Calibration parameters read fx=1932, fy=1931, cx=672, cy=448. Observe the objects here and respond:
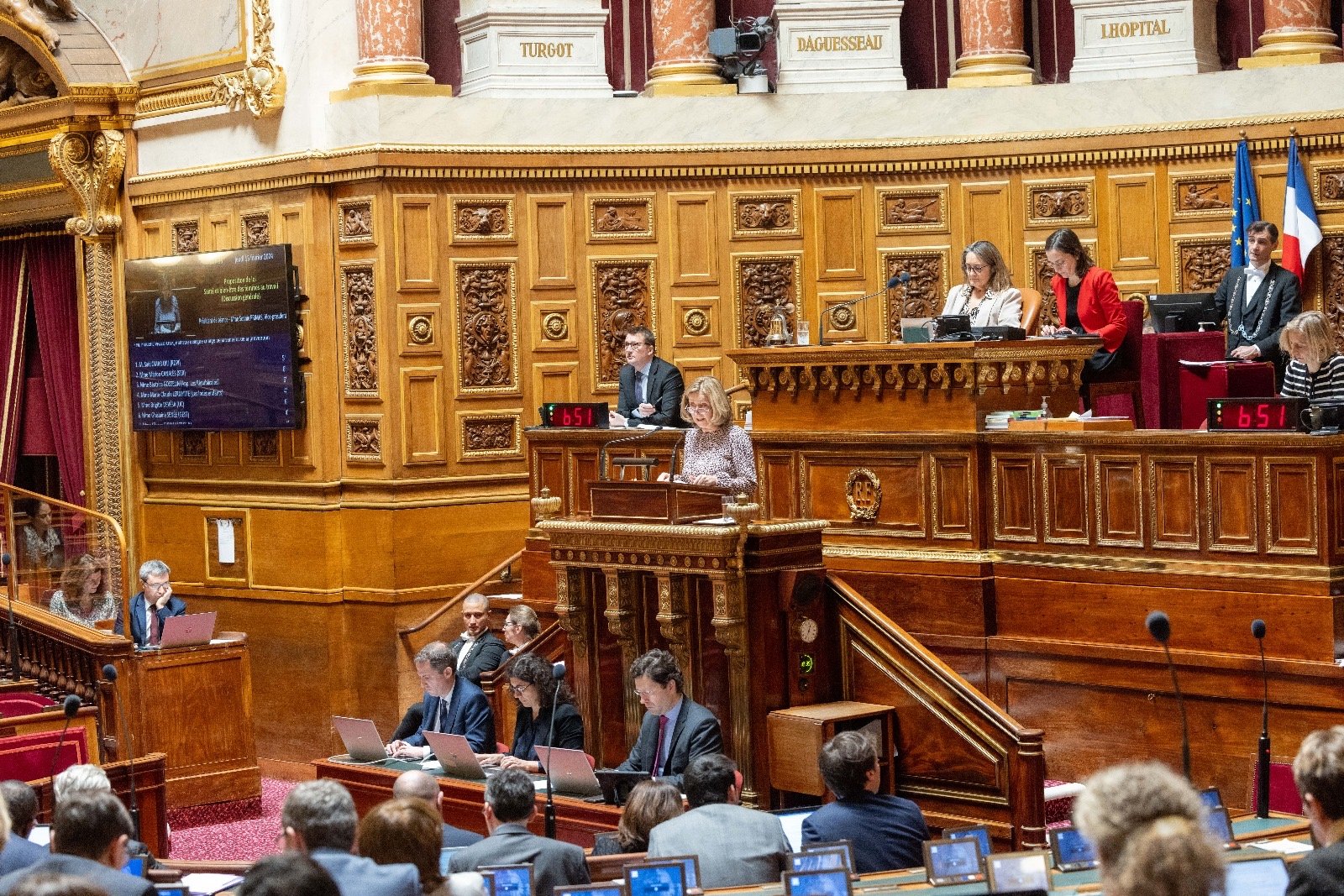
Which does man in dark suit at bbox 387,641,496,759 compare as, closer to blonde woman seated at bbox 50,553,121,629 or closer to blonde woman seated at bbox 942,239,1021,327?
blonde woman seated at bbox 50,553,121,629

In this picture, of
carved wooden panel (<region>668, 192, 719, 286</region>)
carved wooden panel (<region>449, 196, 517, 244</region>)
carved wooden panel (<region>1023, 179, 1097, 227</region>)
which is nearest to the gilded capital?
carved wooden panel (<region>449, 196, 517, 244</region>)

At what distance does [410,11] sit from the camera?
11203 millimetres

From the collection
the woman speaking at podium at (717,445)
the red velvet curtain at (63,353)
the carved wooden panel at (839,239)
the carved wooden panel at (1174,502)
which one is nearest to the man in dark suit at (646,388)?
the woman speaking at podium at (717,445)

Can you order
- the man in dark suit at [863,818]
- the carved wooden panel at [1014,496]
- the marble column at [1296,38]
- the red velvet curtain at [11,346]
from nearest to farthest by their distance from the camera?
the man in dark suit at [863,818], the carved wooden panel at [1014,496], the marble column at [1296,38], the red velvet curtain at [11,346]

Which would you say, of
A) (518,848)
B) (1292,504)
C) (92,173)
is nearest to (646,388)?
(1292,504)

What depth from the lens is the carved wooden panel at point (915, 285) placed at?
450 inches

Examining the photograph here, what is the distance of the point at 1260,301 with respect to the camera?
30.8ft

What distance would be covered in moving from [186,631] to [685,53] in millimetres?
4509

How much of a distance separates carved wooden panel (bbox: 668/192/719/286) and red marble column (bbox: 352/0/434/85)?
1.67m

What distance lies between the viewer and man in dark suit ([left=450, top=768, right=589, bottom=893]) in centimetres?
530

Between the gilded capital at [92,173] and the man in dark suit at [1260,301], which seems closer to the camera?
the man in dark suit at [1260,301]

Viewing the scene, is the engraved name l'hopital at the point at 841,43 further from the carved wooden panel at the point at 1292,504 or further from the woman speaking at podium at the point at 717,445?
the carved wooden panel at the point at 1292,504

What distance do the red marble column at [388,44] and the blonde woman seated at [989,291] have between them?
12.2ft

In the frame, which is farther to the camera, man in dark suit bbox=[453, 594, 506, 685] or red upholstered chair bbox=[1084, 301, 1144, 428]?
man in dark suit bbox=[453, 594, 506, 685]
